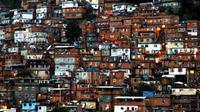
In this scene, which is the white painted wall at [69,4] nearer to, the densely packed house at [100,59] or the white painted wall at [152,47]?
the densely packed house at [100,59]

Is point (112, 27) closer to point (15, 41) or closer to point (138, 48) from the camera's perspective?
point (138, 48)

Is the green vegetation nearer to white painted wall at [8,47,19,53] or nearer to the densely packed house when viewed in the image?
the densely packed house

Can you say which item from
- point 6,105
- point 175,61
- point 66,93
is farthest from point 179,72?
point 6,105

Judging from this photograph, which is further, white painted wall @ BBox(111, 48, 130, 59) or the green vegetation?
the green vegetation

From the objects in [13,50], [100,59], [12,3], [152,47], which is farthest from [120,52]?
[12,3]

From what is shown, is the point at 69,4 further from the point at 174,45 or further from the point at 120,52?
the point at 174,45

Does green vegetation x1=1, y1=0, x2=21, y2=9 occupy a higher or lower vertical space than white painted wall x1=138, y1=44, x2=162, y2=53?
higher

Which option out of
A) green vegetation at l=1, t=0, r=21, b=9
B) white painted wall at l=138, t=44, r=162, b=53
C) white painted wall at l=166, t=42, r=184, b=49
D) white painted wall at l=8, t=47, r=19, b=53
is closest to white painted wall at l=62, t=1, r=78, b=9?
white painted wall at l=8, t=47, r=19, b=53

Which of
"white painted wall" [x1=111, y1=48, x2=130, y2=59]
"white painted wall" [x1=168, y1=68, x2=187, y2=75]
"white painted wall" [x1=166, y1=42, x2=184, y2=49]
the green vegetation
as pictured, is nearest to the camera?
"white painted wall" [x1=168, y1=68, x2=187, y2=75]
